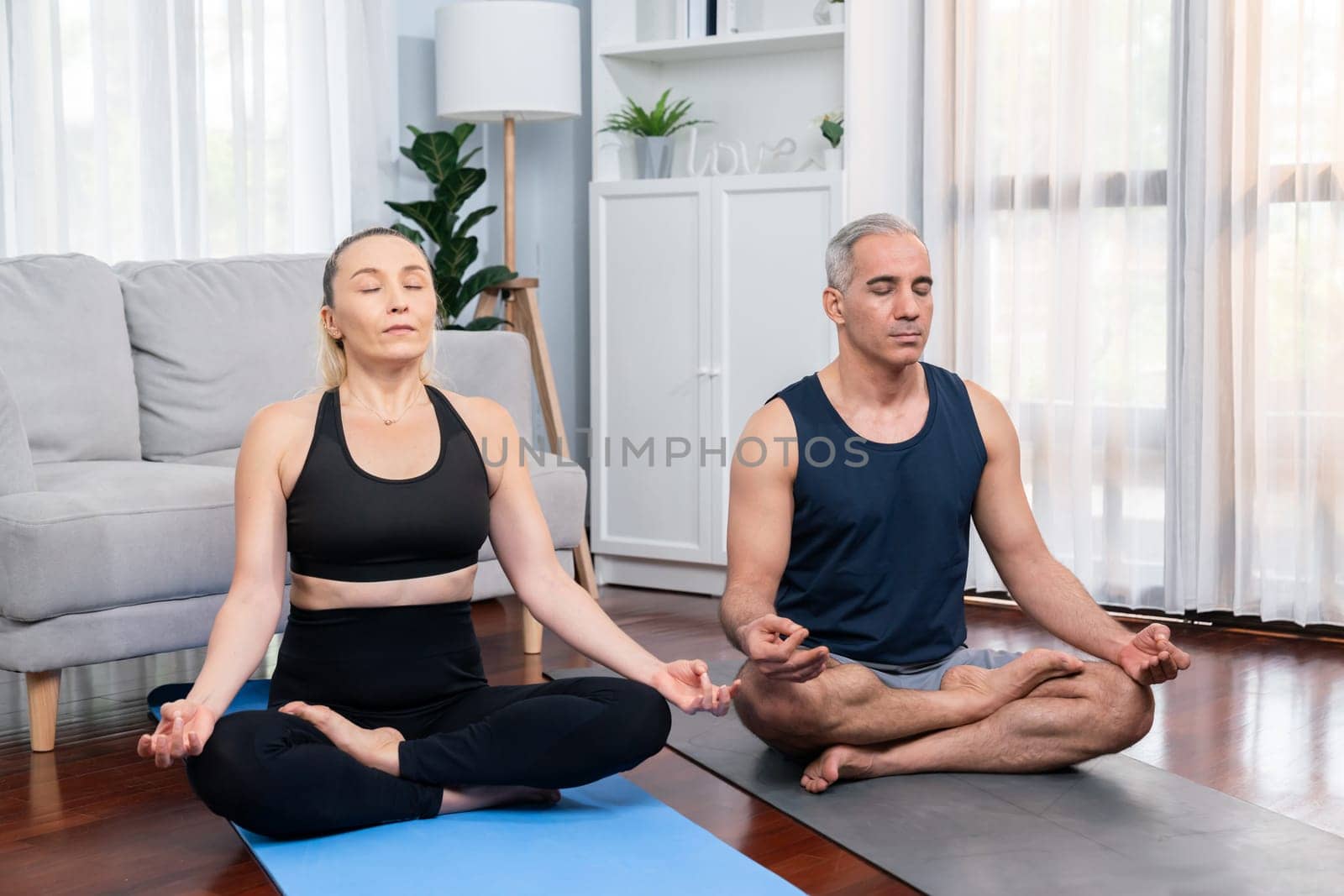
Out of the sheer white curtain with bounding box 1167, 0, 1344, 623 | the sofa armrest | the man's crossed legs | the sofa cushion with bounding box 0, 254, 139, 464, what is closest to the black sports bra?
the man's crossed legs

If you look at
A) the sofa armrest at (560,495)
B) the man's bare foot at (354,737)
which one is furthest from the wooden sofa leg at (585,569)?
the man's bare foot at (354,737)

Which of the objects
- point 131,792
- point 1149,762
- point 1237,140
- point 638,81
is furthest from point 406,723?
point 638,81

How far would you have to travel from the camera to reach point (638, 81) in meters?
4.47

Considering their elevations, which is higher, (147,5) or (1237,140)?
(147,5)

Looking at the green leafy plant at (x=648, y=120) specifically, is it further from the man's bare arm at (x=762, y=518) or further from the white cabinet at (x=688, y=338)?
the man's bare arm at (x=762, y=518)

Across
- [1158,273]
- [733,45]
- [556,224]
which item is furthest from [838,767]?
[556,224]

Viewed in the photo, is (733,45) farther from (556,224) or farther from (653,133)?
(556,224)

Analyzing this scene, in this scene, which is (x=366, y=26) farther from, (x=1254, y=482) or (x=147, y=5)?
(x=1254, y=482)

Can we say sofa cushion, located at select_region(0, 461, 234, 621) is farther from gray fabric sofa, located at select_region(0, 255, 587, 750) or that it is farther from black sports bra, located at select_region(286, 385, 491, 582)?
black sports bra, located at select_region(286, 385, 491, 582)

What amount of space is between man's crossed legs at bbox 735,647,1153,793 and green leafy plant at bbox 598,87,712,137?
2.41m

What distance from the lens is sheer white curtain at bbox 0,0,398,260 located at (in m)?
3.64

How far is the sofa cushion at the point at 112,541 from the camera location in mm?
2428

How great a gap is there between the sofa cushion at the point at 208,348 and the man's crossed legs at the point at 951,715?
1659 mm

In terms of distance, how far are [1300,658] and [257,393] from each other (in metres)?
2.54
